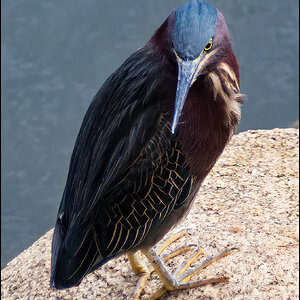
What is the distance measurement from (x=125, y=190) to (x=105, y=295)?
695mm

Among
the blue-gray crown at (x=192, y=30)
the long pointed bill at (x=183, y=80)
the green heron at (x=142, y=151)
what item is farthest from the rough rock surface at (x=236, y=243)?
the blue-gray crown at (x=192, y=30)

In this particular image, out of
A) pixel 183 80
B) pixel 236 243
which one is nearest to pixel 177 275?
pixel 236 243

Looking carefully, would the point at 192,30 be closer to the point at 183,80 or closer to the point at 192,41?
the point at 192,41

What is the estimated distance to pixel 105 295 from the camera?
251cm

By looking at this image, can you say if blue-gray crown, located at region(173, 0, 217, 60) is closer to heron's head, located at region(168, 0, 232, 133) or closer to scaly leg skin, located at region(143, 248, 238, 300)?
heron's head, located at region(168, 0, 232, 133)

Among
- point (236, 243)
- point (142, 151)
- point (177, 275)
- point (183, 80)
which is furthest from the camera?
point (236, 243)

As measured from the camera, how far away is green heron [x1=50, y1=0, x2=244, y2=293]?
197cm

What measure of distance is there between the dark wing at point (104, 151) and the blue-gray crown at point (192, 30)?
0.24 metres

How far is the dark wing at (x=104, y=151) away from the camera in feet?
6.57

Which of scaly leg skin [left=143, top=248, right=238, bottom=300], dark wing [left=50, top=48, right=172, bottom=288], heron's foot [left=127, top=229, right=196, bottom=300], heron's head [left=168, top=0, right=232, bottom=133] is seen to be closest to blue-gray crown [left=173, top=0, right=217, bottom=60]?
heron's head [left=168, top=0, right=232, bottom=133]

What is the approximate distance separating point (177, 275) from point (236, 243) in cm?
35

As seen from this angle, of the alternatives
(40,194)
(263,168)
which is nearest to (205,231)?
(263,168)

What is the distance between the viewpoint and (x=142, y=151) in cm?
202

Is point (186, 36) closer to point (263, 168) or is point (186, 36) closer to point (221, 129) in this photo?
point (221, 129)
